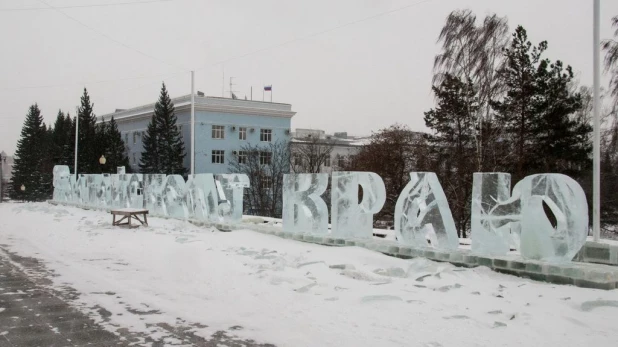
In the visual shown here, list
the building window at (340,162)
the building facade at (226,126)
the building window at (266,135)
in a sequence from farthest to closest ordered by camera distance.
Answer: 1. the building window at (266,135)
2. the building facade at (226,126)
3. the building window at (340,162)

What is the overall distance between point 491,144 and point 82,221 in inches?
818

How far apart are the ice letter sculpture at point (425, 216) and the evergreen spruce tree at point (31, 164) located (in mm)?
60068

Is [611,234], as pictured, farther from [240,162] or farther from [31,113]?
[31,113]

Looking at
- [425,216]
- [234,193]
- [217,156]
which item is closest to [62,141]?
[217,156]

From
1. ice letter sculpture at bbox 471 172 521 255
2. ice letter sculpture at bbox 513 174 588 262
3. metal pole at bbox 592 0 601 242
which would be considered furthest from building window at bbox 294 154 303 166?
ice letter sculpture at bbox 513 174 588 262

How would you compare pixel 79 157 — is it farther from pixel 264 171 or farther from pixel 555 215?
pixel 555 215

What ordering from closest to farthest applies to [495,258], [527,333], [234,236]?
[527,333], [495,258], [234,236]

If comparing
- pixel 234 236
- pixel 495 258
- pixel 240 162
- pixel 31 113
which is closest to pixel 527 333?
pixel 495 258

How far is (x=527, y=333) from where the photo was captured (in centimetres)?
566

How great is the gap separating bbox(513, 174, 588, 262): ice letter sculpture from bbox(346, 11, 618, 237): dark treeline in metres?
17.6

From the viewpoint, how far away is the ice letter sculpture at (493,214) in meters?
8.98

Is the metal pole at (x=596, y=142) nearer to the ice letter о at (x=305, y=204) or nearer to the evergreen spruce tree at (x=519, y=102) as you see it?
the ice letter о at (x=305, y=204)

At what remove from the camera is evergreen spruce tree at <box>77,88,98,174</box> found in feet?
198

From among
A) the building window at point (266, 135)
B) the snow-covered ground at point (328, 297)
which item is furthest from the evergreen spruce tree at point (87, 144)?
the snow-covered ground at point (328, 297)
